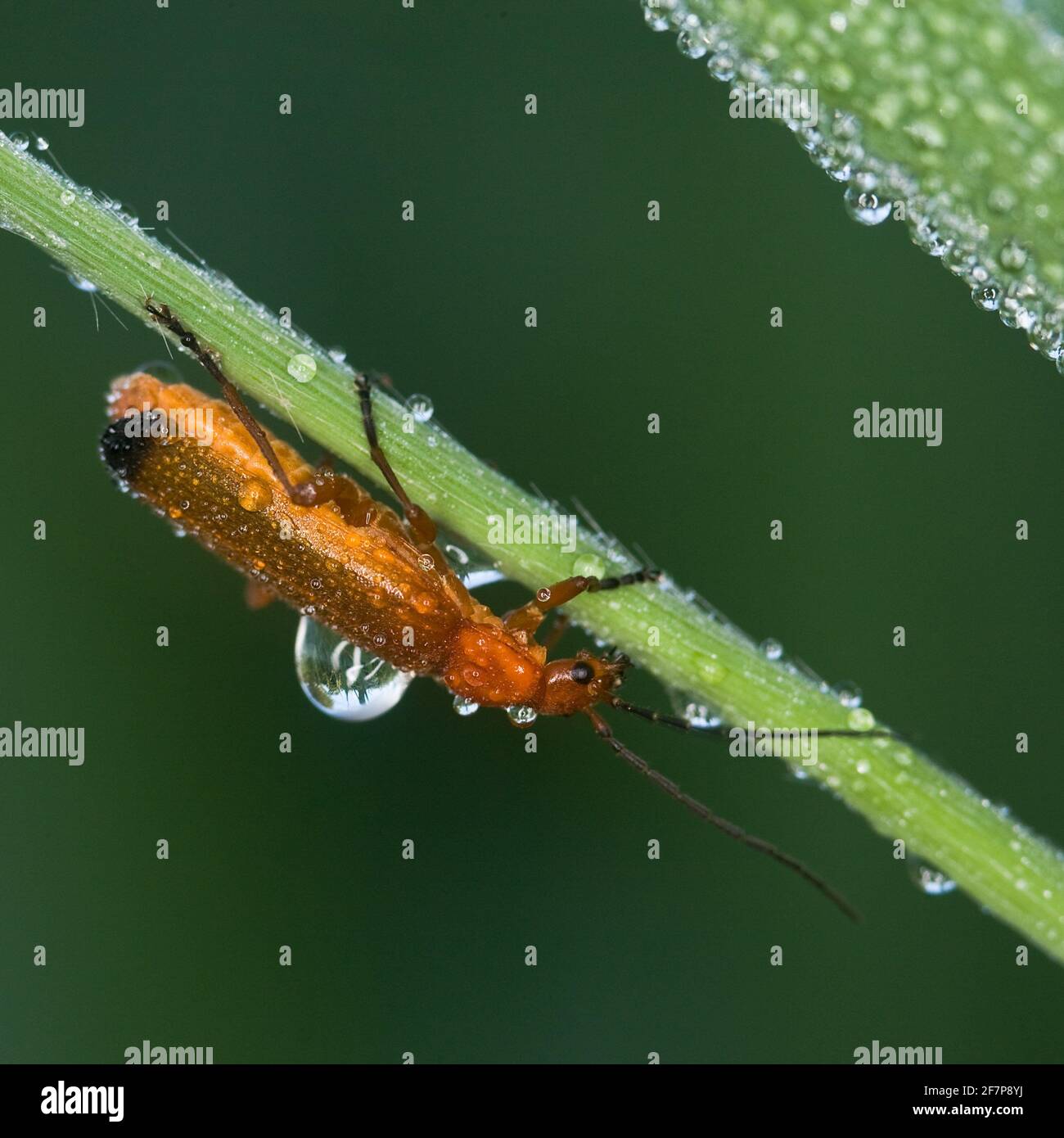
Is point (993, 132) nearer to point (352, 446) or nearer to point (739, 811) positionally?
point (352, 446)

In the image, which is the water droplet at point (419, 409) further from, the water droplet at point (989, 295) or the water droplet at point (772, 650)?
the water droplet at point (989, 295)

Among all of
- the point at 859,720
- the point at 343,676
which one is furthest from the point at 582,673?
the point at 859,720

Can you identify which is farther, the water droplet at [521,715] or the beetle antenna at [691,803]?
the water droplet at [521,715]

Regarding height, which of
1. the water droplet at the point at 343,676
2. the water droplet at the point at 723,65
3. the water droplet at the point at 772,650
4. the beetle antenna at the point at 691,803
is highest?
the water droplet at the point at 723,65

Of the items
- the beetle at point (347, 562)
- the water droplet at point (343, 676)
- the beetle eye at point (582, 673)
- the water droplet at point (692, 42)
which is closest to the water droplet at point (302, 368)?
the beetle at point (347, 562)

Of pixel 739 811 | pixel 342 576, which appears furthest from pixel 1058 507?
pixel 342 576

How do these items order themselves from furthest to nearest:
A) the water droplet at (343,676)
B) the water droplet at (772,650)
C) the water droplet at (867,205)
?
1. the water droplet at (343,676)
2. the water droplet at (772,650)
3. the water droplet at (867,205)

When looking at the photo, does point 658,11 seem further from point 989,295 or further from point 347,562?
point 347,562
